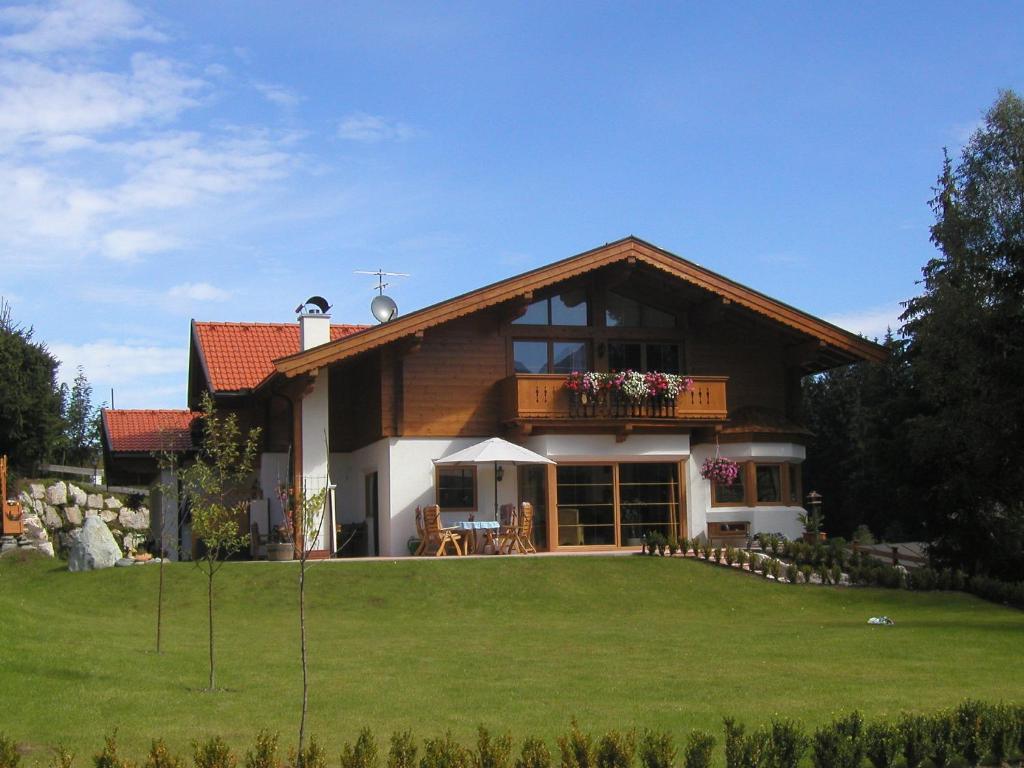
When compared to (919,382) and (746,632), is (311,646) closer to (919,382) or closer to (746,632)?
(746,632)

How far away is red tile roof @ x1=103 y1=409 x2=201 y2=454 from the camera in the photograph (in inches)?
1192

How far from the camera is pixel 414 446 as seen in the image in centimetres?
2508

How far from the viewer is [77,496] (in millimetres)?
26953

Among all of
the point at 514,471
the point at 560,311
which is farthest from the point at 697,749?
the point at 560,311

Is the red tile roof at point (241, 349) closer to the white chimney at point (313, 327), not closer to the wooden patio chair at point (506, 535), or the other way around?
the white chimney at point (313, 327)

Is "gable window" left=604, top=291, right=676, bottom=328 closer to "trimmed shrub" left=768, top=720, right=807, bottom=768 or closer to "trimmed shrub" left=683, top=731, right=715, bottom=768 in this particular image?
"trimmed shrub" left=768, top=720, right=807, bottom=768

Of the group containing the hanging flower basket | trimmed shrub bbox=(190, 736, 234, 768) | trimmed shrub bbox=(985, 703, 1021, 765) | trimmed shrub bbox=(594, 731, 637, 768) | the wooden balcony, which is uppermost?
the wooden balcony

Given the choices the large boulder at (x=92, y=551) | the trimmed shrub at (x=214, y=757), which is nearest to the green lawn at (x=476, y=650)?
the large boulder at (x=92, y=551)

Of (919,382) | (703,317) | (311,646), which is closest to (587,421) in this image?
(703,317)

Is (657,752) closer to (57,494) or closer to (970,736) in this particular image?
(970,736)

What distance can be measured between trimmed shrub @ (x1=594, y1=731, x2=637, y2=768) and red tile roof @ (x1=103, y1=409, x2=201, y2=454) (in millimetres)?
23636

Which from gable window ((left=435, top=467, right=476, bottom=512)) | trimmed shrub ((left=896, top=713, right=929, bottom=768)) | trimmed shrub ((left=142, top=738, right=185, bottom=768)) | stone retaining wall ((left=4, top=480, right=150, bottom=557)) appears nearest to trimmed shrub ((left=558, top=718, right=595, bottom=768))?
trimmed shrub ((left=896, top=713, right=929, bottom=768))

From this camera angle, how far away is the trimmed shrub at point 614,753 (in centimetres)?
759

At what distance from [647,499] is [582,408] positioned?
2.65 meters
